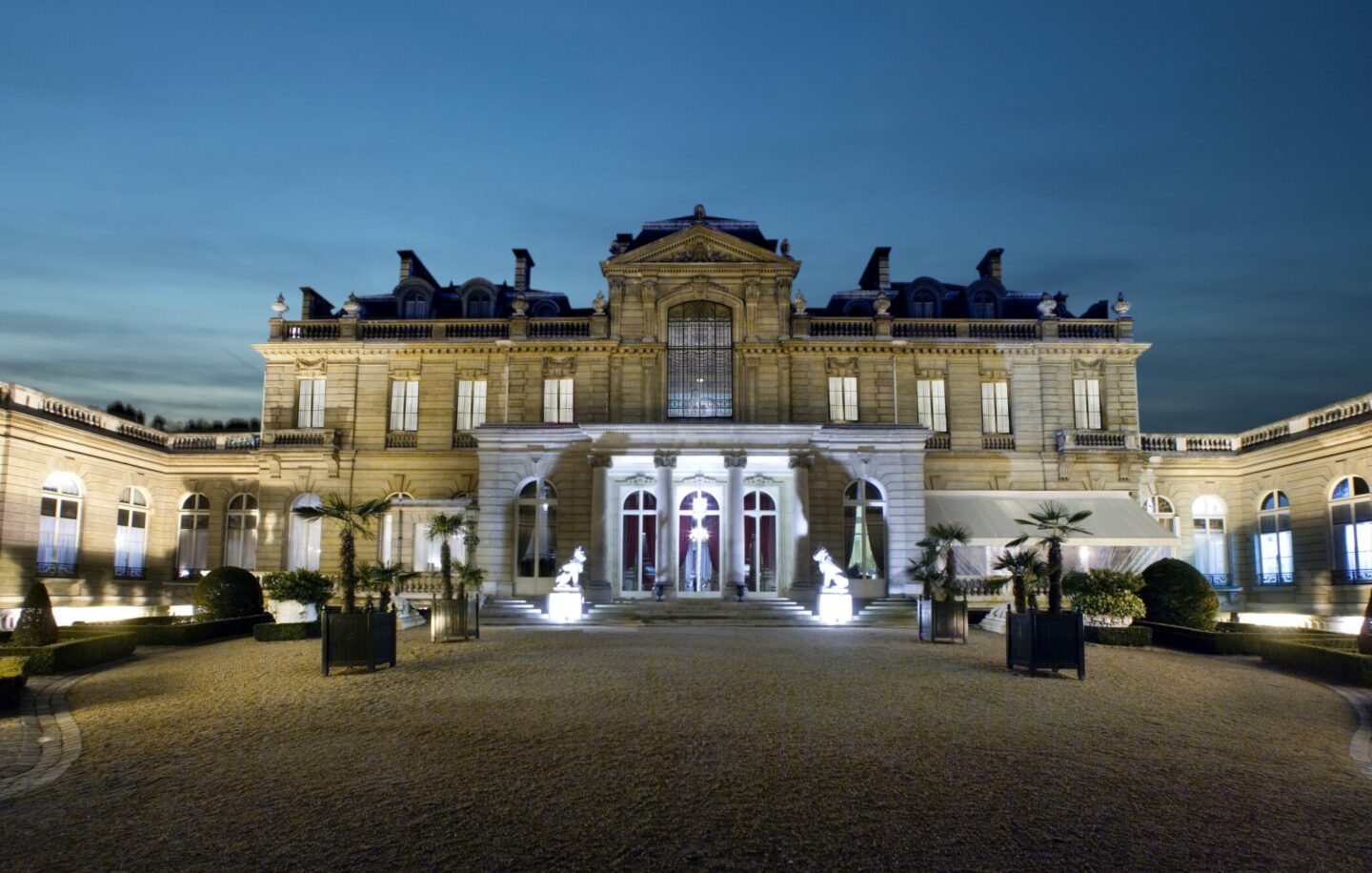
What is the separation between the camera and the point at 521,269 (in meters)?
39.1

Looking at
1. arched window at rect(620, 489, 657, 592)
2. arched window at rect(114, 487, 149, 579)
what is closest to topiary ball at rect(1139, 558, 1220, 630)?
arched window at rect(620, 489, 657, 592)

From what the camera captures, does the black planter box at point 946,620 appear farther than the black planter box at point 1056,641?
Yes

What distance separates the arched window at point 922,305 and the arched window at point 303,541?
77.2 ft

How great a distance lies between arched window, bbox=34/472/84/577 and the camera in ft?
94.8

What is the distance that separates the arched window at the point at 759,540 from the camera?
31.2m

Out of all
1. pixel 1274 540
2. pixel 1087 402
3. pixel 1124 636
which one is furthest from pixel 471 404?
pixel 1274 540

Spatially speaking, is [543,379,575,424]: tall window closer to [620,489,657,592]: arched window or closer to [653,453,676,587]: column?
[620,489,657,592]: arched window

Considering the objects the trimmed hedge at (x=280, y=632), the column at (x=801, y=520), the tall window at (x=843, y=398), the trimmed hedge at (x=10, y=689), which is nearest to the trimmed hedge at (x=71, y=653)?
the trimmed hedge at (x=10, y=689)

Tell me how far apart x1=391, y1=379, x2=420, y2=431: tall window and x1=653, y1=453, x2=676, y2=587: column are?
10637mm

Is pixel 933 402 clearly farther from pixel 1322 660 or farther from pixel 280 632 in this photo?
pixel 280 632

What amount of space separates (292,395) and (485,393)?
24.5 ft

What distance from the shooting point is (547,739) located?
9734 mm

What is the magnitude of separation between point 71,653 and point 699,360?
22.7 metres

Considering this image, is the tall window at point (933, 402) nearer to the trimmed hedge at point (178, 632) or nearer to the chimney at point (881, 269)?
the chimney at point (881, 269)
